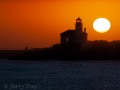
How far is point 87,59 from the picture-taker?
126 m

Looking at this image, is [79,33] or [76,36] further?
[76,36]

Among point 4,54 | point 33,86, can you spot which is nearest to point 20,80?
point 33,86

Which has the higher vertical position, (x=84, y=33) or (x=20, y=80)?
(x=84, y=33)

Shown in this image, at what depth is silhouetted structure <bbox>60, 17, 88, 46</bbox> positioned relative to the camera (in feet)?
379

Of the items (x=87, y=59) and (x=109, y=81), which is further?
(x=87, y=59)

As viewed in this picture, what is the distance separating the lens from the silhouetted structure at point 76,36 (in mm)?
115500

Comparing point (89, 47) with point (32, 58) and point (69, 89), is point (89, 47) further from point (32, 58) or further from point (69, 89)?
point (69, 89)

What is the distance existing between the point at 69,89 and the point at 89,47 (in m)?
70.3

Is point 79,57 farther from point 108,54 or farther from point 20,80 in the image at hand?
point 20,80

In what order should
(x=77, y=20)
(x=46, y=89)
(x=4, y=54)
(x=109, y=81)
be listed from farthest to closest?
1. (x=4, y=54)
2. (x=77, y=20)
3. (x=109, y=81)
4. (x=46, y=89)

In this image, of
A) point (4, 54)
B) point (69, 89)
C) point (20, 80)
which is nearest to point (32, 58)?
point (4, 54)

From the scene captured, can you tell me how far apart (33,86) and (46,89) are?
8.82 feet

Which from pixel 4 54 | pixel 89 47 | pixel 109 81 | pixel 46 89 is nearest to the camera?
pixel 46 89

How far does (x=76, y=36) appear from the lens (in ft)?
398
